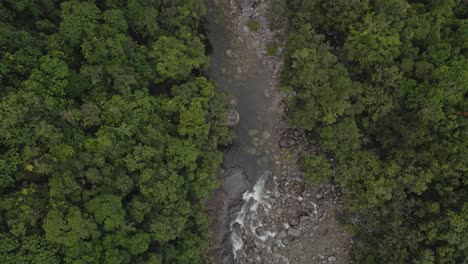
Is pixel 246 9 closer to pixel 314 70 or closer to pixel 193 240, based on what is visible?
pixel 314 70

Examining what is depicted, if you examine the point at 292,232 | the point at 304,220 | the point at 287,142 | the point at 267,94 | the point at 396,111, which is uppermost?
the point at 396,111

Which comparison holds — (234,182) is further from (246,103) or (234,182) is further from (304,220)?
(246,103)

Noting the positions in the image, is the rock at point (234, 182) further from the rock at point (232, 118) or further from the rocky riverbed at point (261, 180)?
the rock at point (232, 118)

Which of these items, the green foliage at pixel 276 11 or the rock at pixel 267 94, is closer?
the green foliage at pixel 276 11

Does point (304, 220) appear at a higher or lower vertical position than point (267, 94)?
lower

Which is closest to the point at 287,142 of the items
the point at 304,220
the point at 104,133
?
the point at 304,220

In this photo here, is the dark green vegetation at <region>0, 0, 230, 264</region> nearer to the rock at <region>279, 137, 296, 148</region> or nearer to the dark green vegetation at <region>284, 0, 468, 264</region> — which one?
the rock at <region>279, 137, 296, 148</region>

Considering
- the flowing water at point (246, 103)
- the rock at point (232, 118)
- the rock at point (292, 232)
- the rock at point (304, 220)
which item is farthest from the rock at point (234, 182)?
the rock at point (304, 220)
